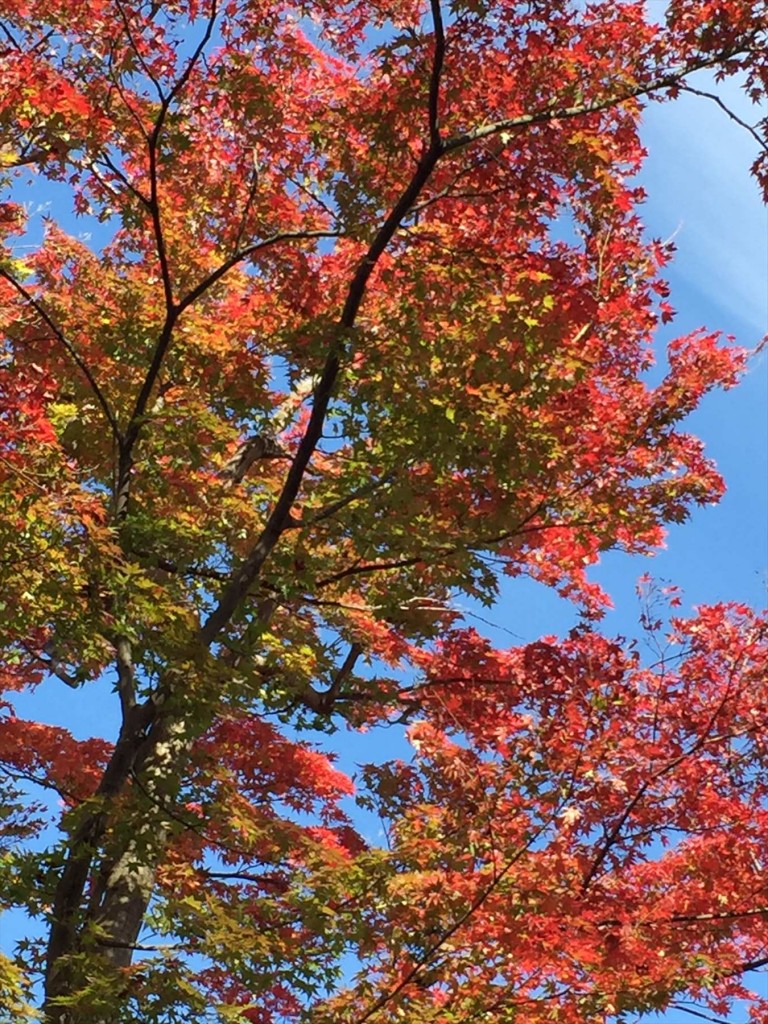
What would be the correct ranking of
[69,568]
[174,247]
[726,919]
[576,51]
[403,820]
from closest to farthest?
1. [69,568]
2. [576,51]
3. [726,919]
4. [403,820]
5. [174,247]

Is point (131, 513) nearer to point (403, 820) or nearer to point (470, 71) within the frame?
point (403, 820)

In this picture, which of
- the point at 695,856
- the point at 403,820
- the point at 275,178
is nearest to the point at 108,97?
the point at 275,178

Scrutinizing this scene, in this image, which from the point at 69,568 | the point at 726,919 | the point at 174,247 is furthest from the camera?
the point at 174,247

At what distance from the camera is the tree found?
253 inches

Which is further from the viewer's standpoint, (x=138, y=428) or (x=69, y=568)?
(x=138, y=428)

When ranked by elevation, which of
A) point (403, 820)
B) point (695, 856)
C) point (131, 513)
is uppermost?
point (131, 513)

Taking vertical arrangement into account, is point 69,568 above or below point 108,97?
below

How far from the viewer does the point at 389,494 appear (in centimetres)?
644

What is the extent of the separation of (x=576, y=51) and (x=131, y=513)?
4.49 metres

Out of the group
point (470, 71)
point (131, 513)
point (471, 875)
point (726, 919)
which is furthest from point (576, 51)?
point (726, 919)

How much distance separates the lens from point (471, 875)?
6730 mm

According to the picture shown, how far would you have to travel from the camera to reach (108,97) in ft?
24.3

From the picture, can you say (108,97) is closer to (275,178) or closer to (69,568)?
(275,178)

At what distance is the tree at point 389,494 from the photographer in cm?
641
